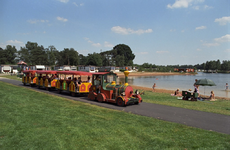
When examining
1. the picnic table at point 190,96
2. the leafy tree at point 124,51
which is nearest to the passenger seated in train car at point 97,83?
the picnic table at point 190,96

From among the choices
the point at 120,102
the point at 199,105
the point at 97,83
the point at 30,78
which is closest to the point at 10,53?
the point at 30,78

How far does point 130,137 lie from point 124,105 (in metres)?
5.26

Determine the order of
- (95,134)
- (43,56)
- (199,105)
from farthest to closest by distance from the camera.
→ (43,56) → (199,105) → (95,134)

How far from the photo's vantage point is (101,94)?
11781 mm

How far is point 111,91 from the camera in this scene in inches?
453

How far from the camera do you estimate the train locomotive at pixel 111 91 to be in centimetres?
1073

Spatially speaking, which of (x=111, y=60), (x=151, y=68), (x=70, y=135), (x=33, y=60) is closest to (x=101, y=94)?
(x=70, y=135)

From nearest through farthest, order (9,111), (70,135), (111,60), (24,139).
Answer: (24,139) → (70,135) → (9,111) → (111,60)

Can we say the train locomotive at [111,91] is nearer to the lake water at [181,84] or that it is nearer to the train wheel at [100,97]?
the train wheel at [100,97]

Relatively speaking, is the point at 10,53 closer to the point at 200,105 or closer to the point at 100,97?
the point at 100,97

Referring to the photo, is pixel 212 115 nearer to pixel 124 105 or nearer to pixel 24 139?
pixel 124 105

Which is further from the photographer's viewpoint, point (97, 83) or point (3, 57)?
point (3, 57)

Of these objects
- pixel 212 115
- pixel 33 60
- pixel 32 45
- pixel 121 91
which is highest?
pixel 32 45

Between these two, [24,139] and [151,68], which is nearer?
[24,139]
